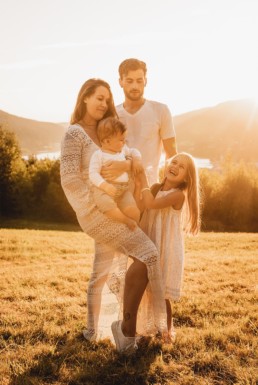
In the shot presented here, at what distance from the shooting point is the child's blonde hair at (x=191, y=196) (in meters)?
4.50

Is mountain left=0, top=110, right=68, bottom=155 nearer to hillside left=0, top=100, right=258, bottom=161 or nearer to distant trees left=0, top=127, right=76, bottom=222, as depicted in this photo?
hillside left=0, top=100, right=258, bottom=161

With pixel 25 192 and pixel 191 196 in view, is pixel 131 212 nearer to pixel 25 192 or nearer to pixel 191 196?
pixel 191 196

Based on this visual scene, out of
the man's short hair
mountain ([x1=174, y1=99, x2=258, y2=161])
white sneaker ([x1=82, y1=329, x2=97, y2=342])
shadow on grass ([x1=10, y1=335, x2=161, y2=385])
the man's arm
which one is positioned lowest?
shadow on grass ([x1=10, y1=335, x2=161, y2=385])

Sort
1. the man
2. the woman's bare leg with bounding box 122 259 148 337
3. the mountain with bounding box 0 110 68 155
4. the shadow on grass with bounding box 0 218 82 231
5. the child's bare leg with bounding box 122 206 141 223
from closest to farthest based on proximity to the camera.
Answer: the child's bare leg with bounding box 122 206 141 223, the woman's bare leg with bounding box 122 259 148 337, the man, the shadow on grass with bounding box 0 218 82 231, the mountain with bounding box 0 110 68 155

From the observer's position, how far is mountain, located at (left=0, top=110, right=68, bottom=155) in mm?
166625

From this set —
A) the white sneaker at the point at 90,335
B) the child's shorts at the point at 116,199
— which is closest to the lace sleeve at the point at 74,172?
the child's shorts at the point at 116,199

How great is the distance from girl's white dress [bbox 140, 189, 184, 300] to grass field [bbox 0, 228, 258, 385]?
2.13ft

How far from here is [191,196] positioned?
4.56m

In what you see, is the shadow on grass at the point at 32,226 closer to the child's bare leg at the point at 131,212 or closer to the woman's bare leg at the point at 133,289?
the woman's bare leg at the point at 133,289

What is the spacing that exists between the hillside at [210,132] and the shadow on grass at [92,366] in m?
73.5

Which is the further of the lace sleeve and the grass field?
the lace sleeve

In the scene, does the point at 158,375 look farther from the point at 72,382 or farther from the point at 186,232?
the point at 186,232

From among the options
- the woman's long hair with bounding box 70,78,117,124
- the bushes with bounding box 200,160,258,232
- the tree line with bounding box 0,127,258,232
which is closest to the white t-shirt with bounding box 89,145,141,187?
the woman's long hair with bounding box 70,78,117,124

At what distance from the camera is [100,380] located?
12.4ft
